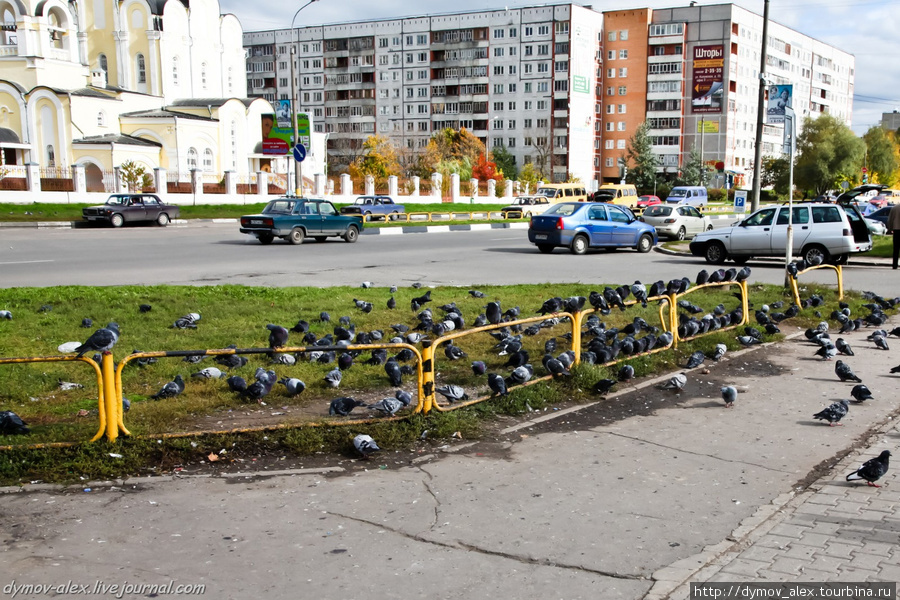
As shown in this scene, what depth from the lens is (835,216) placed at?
60.4 feet

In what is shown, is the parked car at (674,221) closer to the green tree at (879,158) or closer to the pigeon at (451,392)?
the pigeon at (451,392)

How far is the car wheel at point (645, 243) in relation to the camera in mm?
23223

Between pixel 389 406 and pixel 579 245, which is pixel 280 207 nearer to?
pixel 579 245

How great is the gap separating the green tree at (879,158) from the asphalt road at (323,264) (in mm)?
73703

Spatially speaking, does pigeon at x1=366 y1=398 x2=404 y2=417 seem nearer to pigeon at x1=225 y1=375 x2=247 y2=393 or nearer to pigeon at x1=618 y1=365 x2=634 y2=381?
pigeon at x1=225 y1=375 x2=247 y2=393

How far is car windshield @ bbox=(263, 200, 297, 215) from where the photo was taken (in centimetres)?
2491

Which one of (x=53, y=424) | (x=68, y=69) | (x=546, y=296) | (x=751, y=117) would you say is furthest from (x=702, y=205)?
(x=751, y=117)

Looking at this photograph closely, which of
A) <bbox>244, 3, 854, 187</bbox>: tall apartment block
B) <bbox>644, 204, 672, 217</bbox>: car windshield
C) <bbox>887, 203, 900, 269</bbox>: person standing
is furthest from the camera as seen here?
<bbox>244, 3, 854, 187</bbox>: tall apartment block

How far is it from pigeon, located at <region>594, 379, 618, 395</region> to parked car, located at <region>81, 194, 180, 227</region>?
29.3 m

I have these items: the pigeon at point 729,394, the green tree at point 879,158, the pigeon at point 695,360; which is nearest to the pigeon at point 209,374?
the pigeon at point 729,394

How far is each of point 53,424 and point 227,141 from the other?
195ft

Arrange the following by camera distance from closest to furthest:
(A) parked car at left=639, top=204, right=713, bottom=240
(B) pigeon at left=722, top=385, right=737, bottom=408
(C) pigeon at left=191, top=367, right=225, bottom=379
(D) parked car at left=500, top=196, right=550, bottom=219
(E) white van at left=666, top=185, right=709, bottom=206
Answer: (B) pigeon at left=722, top=385, right=737, bottom=408 → (C) pigeon at left=191, top=367, right=225, bottom=379 → (A) parked car at left=639, top=204, right=713, bottom=240 → (D) parked car at left=500, top=196, right=550, bottom=219 → (E) white van at left=666, top=185, right=709, bottom=206

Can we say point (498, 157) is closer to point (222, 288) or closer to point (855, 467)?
point (222, 288)

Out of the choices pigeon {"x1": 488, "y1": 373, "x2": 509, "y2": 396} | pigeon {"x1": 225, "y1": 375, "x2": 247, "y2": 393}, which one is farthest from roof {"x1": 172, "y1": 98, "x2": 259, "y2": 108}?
pigeon {"x1": 488, "y1": 373, "x2": 509, "y2": 396}
